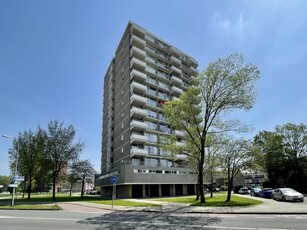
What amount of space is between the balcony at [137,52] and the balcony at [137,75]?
5.07 metres

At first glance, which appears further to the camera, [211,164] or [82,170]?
[82,170]

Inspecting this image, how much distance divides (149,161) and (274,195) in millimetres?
26098

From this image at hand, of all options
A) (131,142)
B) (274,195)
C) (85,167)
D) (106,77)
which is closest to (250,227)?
(274,195)

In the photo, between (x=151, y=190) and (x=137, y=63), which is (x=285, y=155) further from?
(x=137, y=63)

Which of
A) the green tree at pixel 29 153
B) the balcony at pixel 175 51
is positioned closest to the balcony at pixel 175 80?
the balcony at pixel 175 51

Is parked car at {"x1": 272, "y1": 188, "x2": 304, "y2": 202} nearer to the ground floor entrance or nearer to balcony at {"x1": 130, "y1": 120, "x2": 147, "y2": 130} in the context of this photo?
the ground floor entrance

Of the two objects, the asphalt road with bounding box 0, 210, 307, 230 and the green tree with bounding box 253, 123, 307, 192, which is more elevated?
the green tree with bounding box 253, 123, 307, 192

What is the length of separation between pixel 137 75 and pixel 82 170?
953 inches

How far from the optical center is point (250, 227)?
36.3 feet

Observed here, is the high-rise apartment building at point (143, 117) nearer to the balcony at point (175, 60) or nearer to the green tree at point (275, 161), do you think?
the balcony at point (175, 60)

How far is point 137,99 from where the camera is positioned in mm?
54469

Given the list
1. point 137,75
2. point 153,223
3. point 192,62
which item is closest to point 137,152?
point 137,75

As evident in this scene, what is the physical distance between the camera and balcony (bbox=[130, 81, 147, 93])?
55312 millimetres

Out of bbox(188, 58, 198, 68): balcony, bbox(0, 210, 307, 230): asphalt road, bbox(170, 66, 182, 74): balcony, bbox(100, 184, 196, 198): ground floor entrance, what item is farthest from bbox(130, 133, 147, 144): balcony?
bbox(0, 210, 307, 230): asphalt road
